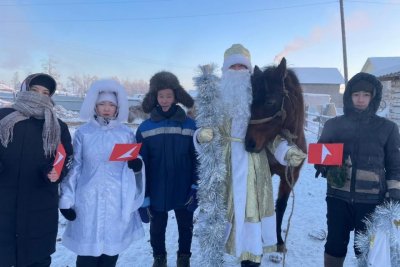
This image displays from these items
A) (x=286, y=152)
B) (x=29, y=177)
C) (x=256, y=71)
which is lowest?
(x=29, y=177)

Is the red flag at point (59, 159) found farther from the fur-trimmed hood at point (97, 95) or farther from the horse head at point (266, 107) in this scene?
the horse head at point (266, 107)

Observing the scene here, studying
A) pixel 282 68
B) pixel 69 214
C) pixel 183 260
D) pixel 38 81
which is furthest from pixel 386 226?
pixel 38 81

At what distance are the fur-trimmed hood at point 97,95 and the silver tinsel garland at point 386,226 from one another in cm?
229

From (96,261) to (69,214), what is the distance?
489mm

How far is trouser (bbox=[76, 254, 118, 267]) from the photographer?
97.3 inches

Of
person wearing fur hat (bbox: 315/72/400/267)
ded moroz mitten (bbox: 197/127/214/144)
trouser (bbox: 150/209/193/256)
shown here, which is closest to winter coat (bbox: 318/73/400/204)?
person wearing fur hat (bbox: 315/72/400/267)

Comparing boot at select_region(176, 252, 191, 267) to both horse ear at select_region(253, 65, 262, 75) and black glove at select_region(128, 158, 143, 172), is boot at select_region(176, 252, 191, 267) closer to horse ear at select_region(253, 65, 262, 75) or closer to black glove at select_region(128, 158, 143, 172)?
black glove at select_region(128, 158, 143, 172)

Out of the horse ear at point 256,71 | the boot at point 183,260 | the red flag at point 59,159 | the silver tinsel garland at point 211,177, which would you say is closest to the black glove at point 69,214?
the red flag at point 59,159

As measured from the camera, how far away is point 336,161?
2.44m

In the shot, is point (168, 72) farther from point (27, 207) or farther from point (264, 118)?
point (27, 207)

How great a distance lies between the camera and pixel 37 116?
221 centimetres

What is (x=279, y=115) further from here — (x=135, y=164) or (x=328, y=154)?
(x=135, y=164)

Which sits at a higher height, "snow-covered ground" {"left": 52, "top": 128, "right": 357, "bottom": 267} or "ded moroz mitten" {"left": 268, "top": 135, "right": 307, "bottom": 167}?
"ded moroz mitten" {"left": 268, "top": 135, "right": 307, "bottom": 167}

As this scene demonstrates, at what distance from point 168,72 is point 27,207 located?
1784 millimetres
